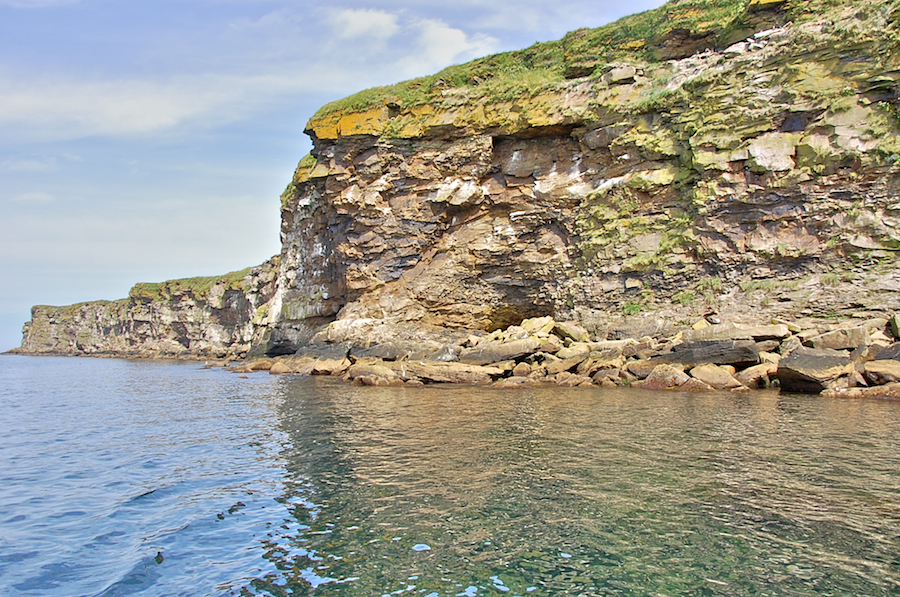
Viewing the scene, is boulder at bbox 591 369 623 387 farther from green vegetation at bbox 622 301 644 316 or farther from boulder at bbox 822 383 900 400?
boulder at bbox 822 383 900 400

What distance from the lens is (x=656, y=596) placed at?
191 inches

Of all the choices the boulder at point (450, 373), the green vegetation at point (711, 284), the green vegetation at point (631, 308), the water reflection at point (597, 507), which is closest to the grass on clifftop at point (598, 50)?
the green vegetation at point (711, 284)

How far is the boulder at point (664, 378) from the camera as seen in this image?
784 inches

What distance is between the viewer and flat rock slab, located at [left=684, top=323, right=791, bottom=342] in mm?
20562

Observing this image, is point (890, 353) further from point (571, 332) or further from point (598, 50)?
point (598, 50)

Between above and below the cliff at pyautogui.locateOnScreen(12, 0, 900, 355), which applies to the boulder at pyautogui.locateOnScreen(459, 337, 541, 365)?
below

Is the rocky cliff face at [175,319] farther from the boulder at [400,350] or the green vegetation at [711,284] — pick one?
the green vegetation at [711,284]

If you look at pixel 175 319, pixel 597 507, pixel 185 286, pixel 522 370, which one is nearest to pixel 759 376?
pixel 522 370

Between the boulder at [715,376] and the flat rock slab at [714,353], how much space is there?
1.74 feet

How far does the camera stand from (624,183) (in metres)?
28.1

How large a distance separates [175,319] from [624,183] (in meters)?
84.2

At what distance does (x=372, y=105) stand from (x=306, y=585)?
106 feet

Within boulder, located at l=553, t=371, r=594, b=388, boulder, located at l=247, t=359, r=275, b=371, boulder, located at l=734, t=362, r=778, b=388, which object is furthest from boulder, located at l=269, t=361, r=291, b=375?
boulder, located at l=734, t=362, r=778, b=388

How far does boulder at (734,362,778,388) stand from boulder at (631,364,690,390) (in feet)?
6.19
